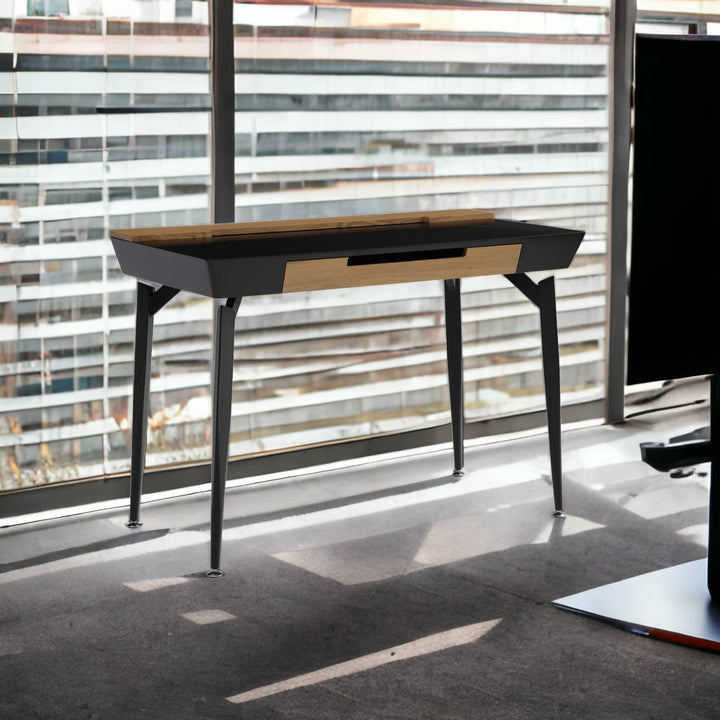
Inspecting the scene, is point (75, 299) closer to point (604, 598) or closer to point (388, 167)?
point (388, 167)

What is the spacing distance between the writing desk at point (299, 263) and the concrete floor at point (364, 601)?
198 mm

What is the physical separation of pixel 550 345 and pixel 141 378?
1.16m

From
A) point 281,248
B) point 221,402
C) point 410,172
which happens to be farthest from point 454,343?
point 221,402

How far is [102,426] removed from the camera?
3.44 meters

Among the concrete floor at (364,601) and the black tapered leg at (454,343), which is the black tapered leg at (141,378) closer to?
the concrete floor at (364,601)

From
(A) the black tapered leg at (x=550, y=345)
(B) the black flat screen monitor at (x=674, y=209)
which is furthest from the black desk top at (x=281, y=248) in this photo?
(B) the black flat screen monitor at (x=674, y=209)

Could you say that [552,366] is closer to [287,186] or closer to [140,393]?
[287,186]

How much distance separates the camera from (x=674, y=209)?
237 centimetres

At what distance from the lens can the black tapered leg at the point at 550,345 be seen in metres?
3.25

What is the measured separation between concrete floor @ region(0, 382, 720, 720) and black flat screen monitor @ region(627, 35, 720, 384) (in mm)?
645

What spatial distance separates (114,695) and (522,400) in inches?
92.1

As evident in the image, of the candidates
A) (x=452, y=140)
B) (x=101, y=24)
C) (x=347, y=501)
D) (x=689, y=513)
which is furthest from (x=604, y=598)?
(x=101, y=24)

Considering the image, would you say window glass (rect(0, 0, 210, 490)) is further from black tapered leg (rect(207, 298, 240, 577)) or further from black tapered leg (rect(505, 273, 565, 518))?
black tapered leg (rect(505, 273, 565, 518))

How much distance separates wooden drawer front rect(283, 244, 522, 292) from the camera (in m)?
2.79
